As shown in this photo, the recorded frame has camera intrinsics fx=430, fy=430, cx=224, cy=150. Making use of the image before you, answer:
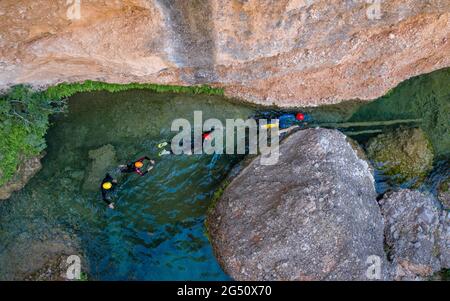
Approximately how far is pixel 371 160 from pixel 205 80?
658 cm

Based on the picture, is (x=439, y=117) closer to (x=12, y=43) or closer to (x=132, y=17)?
(x=132, y=17)

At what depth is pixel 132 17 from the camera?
37.1 ft

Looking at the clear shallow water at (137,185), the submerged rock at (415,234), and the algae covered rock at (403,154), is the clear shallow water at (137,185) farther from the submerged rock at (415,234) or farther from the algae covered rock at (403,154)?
the submerged rock at (415,234)

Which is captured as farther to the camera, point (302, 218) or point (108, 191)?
point (108, 191)

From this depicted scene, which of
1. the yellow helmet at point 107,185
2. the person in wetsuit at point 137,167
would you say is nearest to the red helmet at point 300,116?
the person in wetsuit at point 137,167

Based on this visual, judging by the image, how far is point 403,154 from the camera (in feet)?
50.1

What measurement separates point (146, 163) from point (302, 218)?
567 cm

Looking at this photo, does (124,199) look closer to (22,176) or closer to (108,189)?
(108,189)

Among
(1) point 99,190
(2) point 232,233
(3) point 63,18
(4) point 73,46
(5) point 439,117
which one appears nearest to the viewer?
(3) point 63,18

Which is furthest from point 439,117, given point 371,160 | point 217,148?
point 217,148

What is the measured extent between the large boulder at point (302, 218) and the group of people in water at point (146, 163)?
3.25 ft

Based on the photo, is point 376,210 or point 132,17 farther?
point 376,210

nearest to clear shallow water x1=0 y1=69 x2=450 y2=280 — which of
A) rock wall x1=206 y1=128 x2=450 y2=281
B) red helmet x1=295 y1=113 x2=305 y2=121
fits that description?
red helmet x1=295 y1=113 x2=305 y2=121

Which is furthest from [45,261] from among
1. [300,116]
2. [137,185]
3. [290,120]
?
[300,116]
